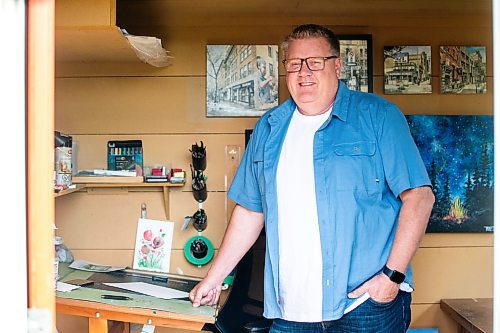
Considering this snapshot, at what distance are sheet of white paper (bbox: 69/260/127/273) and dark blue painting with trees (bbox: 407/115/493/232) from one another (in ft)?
4.99

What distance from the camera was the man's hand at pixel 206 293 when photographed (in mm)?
2057

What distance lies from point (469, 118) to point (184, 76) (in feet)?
4.59

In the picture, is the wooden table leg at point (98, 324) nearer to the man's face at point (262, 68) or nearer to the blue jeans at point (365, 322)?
the blue jeans at point (365, 322)

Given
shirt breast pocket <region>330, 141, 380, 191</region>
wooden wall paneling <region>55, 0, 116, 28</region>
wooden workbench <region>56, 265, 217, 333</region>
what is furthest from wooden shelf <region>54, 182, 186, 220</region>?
shirt breast pocket <region>330, 141, 380, 191</region>

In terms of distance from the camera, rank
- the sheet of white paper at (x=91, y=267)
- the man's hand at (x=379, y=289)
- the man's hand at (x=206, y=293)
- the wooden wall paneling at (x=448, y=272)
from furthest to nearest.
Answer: the wooden wall paneling at (x=448, y=272)
the sheet of white paper at (x=91, y=267)
the man's hand at (x=206, y=293)
the man's hand at (x=379, y=289)

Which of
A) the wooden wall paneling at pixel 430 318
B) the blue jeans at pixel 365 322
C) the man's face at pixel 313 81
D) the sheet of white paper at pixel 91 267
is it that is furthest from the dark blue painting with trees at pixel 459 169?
the sheet of white paper at pixel 91 267

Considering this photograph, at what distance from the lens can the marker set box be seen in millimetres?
2785

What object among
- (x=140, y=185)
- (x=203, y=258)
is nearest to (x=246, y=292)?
(x=203, y=258)

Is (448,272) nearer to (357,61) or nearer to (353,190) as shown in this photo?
(357,61)

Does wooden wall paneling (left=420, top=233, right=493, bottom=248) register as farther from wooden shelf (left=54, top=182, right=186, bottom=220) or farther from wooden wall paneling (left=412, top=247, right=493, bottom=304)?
wooden shelf (left=54, top=182, right=186, bottom=220)

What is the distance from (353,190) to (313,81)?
403 mm

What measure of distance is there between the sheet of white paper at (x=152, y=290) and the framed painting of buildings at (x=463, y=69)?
5.22 ft

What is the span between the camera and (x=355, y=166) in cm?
180

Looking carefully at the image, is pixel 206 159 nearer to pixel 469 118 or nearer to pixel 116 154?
pixel 116 154
